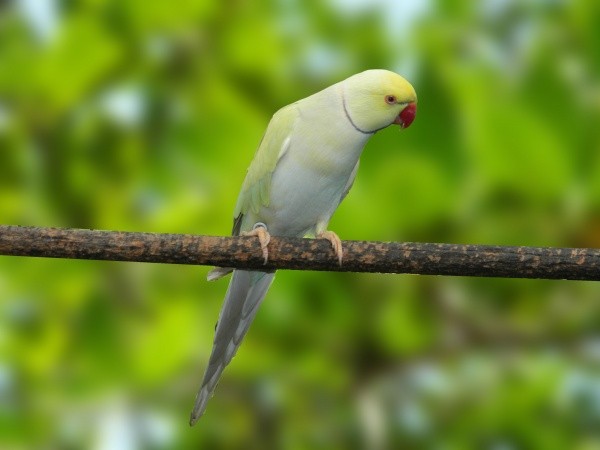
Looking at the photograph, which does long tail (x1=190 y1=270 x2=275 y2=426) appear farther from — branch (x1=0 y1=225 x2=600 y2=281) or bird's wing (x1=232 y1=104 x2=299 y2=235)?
branch (x1=0 y1=225 x2=600 y2=281)

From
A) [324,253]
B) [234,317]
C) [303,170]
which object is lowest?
[234,317]

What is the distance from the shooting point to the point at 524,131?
161 centimetres

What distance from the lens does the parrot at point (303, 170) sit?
3.87ft

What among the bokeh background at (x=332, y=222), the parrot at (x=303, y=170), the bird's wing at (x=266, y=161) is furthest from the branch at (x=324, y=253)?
the bokeh background at (x=332, y=222)

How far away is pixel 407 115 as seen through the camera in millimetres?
1195

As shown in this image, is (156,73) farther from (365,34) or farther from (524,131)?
(524,131)

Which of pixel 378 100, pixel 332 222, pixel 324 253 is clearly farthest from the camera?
pixel 332 222

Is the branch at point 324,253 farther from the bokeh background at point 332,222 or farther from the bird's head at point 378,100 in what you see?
the bokeh background at point 332,222

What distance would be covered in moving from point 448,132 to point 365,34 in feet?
0.84

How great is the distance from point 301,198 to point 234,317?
197 mm

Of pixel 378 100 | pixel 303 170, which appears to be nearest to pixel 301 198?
pixel 303 170

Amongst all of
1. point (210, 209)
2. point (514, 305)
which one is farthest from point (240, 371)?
point (514, 305)

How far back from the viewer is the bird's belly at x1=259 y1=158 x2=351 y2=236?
1.23 metres

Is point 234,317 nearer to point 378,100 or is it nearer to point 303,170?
point 303,170
